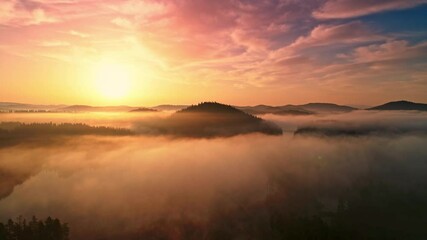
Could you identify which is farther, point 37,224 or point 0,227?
point 37,224

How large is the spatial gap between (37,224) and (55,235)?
1398cm

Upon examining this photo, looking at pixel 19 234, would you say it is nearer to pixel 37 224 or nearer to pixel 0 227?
pixel 37 224

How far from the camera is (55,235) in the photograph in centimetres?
18338

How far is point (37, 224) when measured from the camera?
189 meters

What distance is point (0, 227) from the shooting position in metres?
164

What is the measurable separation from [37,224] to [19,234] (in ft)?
30.6

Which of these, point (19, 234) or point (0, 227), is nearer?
point (0, 227)

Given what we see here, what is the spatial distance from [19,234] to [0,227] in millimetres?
22244

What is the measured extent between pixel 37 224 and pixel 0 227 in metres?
25.9

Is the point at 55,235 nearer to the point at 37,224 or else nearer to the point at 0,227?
the point at 37,224

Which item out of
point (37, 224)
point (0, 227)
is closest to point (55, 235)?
point (37, 224)

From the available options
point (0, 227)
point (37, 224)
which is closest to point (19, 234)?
point (37, 224)

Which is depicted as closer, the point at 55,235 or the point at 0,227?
the point at 0,227

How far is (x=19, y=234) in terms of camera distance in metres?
184
